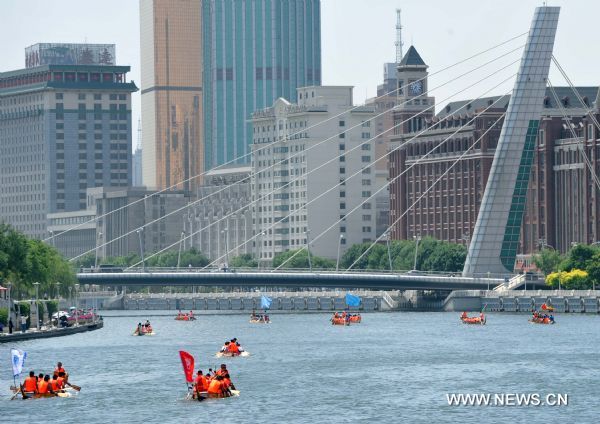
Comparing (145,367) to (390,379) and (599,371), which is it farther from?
(599,371)

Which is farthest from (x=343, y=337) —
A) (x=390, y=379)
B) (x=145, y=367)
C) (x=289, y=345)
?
(x=390, y=379)

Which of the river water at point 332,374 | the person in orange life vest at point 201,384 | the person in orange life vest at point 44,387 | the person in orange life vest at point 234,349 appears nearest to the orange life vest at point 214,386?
the person in orange life vest at point 201,384

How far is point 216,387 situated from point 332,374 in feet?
62.5

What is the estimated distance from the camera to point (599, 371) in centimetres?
12738

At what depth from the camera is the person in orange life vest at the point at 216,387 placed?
364 feet

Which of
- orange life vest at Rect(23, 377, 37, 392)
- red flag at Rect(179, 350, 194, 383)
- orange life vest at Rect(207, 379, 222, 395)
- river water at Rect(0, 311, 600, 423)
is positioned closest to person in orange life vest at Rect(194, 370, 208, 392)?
orange life vest at Rect(207, 379, 222, 395)

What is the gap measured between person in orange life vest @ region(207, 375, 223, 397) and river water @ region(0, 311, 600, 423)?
3.60 ft

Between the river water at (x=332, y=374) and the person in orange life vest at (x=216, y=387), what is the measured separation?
110 cm

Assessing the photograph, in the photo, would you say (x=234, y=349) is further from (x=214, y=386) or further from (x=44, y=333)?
(x=214, y=386)

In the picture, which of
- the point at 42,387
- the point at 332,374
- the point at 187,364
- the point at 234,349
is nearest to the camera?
the point at 187,364

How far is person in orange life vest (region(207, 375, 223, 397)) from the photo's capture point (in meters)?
111

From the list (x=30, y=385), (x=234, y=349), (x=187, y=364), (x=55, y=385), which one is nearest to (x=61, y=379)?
(x=55, y=385)

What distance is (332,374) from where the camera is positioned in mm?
129000

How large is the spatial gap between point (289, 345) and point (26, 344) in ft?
69.6
